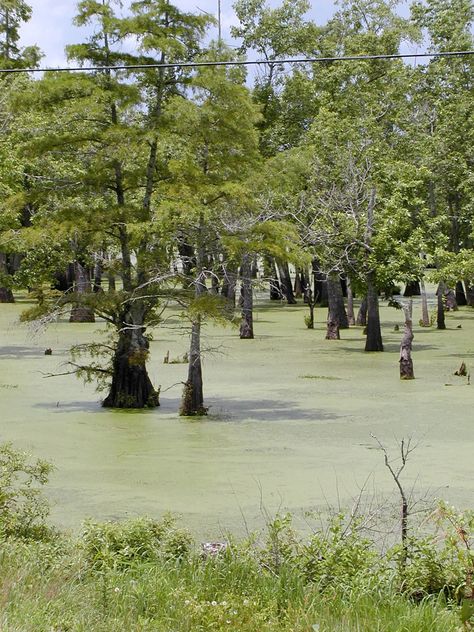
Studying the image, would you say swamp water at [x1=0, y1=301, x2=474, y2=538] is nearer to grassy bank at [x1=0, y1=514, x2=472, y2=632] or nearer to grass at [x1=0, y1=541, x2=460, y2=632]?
grassy bank at [x1=0, y1=514, x2=472, y2=632]

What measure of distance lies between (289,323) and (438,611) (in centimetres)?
3587

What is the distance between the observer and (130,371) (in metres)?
20.3

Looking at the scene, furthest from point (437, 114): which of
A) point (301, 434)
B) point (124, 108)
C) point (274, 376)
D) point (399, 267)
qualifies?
point (301, 434)

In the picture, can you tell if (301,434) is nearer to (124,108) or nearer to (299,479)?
(299,479)

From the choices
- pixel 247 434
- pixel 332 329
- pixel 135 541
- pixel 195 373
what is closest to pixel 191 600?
pixel 135 541

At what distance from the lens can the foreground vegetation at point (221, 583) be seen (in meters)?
6.04

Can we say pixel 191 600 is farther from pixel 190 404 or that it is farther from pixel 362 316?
pixel 362 316

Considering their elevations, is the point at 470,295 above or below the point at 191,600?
above

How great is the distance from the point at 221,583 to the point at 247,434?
410 inches

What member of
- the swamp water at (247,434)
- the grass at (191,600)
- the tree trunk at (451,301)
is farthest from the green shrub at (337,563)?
the tree trunk at (451,301)

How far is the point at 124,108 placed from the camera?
64.8 feet

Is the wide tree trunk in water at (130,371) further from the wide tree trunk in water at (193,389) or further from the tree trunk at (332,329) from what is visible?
the tree trunk at (332,329)

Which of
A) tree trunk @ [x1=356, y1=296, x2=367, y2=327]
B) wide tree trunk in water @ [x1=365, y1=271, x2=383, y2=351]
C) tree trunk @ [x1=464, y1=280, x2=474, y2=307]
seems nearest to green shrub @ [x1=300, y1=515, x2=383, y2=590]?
wide tree trunk in water @ [x1=365, y1=271, x2=383, y2=351]

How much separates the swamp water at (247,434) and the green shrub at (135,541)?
7.07ft
